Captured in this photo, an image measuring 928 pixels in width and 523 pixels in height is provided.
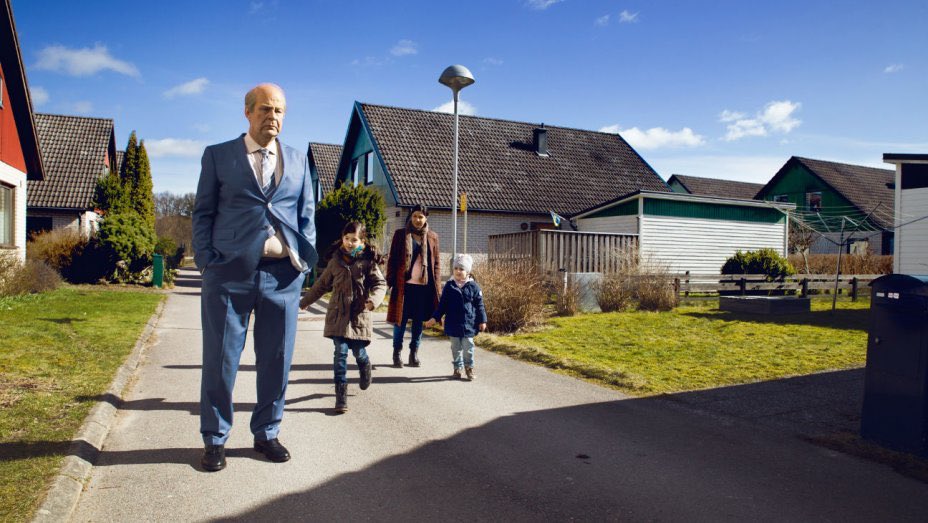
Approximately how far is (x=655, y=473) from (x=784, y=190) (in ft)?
159

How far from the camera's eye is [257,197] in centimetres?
431

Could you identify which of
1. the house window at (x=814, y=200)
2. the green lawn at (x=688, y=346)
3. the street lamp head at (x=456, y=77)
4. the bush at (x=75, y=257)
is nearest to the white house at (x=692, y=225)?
the green lawn at (x=688, y=346)

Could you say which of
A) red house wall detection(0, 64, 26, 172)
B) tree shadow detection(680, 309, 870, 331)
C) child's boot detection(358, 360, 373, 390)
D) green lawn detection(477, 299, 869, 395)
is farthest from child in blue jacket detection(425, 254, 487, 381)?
red house wall detection(0, 64, 26, 172)

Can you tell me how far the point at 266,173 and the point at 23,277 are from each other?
1382 centimetres

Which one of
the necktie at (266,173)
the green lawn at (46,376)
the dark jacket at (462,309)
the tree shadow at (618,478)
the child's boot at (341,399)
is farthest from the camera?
the dark jacket at (462,309)

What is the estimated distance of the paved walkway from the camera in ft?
12.2

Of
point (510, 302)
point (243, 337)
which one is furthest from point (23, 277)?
point (243, 337)

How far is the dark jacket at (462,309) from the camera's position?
7.42m

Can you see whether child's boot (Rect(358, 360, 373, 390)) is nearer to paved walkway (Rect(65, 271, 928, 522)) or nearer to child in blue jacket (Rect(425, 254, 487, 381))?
paved walkway (Rect(65, 271, 928, 522))

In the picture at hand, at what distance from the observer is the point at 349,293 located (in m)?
6.19

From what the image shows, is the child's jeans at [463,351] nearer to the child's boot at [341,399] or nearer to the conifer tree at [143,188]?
the child's boot at [341,399]

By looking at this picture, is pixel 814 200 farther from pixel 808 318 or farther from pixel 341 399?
pixel 341 399

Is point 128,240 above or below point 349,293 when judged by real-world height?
above

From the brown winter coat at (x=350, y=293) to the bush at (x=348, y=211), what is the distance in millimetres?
14411
